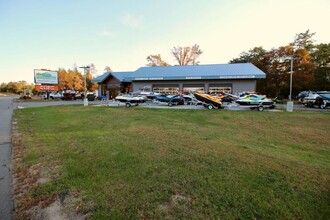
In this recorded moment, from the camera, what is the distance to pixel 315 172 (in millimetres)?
3975

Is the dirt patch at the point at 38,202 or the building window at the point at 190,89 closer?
the dirt patch at the point at 38,202

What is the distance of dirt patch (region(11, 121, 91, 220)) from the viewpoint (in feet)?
9.57

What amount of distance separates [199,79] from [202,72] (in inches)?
71.0

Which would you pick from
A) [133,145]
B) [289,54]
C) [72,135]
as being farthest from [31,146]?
[289,54]

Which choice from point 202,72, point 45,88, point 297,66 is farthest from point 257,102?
point 45,88

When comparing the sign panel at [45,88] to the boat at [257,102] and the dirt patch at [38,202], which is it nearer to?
the boat at [257,102]

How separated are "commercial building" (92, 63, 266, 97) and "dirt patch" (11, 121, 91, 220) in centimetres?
2626

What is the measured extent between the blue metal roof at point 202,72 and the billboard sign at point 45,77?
772 inches

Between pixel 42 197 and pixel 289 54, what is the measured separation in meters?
38.9

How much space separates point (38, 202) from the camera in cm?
325

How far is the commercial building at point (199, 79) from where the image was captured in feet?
89.1

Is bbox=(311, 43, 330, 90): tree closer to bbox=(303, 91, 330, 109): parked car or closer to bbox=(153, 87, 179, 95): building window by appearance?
bbox=(303, 91, 330, 109): parked car

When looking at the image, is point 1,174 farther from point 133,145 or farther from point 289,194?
point 289,194

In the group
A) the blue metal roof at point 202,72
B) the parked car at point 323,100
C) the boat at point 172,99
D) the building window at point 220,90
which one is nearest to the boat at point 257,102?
the parked car at point 323,100
